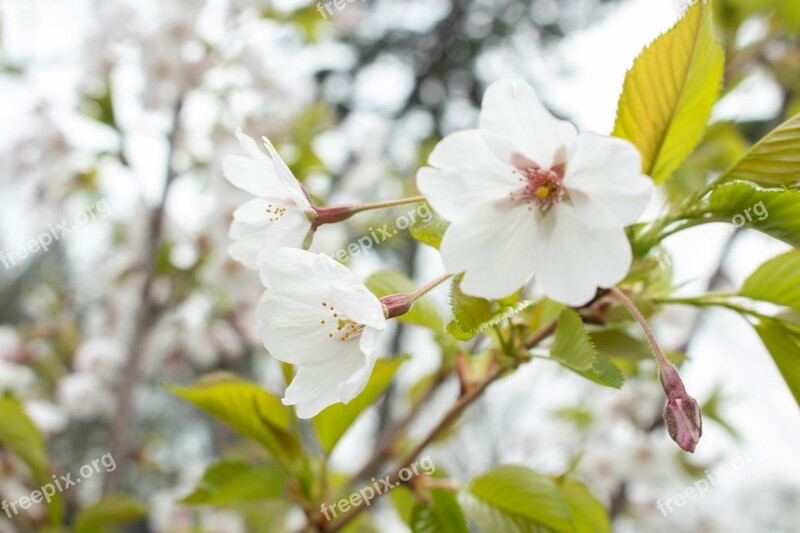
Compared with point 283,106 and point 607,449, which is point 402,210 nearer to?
point 283,106

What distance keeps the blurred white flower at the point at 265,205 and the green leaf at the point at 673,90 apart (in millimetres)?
300

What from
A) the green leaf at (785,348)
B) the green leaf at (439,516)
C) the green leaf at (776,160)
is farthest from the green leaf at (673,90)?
the green leaf at (439,516)

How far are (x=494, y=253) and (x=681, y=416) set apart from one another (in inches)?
7.0

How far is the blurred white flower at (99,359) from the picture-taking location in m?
2.04

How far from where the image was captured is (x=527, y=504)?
0.66 meters

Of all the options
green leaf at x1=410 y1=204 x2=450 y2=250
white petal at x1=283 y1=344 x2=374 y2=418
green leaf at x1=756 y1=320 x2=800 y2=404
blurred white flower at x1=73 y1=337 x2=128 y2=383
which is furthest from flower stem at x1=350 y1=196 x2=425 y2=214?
blurred white flower at x1=73 y1=337 x2=128 y2=383

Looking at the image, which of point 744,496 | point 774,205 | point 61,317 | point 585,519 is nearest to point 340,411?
point 585,519

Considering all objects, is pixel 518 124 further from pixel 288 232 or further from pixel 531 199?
pixel 288 232

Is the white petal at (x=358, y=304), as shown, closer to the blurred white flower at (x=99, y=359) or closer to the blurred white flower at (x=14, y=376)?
the blurred white flower at (x=14, y=376)

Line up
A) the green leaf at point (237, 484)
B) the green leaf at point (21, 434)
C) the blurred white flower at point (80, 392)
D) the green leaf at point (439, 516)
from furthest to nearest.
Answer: the blurred white flower at point (80, 392) < the green leaf at point (21, 434) < the green leaf at point (237, 484) < the green leaf at point (439, 516)

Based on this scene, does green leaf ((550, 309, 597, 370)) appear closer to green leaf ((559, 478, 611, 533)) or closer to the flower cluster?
the flower cluster

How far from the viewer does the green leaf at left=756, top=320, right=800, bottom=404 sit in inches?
23.3

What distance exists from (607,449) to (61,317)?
72.0 inches

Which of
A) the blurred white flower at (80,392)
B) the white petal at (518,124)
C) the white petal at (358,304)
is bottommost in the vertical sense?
the blurred white flower at (80,392)
